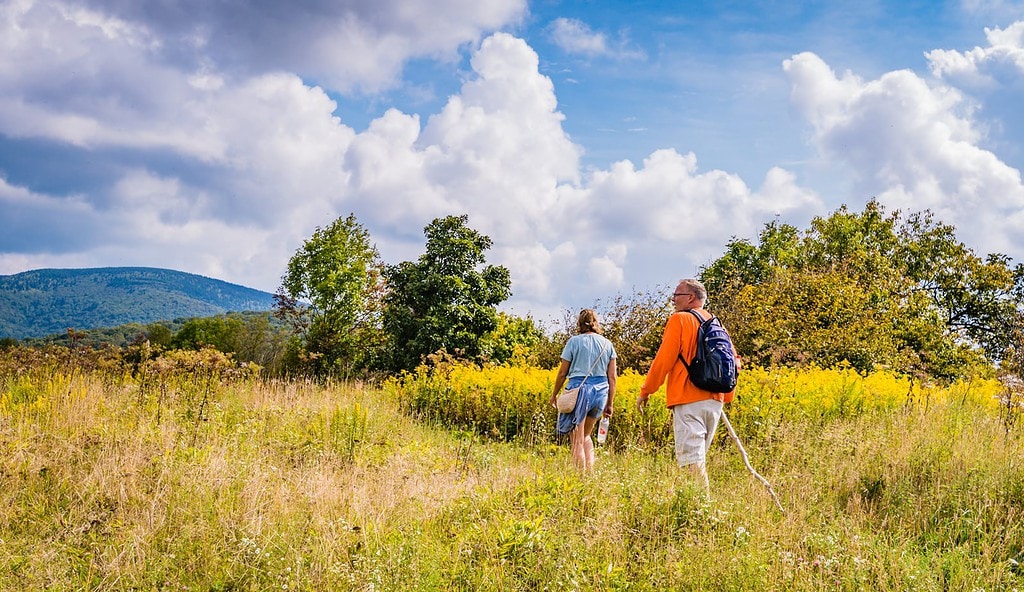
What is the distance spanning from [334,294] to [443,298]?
43.6 feet

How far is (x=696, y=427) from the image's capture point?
6289mm

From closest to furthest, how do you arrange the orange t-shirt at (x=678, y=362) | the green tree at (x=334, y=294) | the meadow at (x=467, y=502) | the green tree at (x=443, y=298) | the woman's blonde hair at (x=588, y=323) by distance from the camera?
the meadow at (x=467, y=502) → the orange t-shirt at (x=678, y=362) → the woman's blonde hair at (x=588, y=323) → the green tree at (x=443, y=298) → the green tree at (x=334, y=294)

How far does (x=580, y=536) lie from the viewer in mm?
4902

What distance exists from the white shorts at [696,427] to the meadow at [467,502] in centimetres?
30

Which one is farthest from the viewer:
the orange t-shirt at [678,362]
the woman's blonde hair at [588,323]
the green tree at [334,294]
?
the green tree at [334,294]

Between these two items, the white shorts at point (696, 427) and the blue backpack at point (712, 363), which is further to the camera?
the white shorts at point (696, 427)

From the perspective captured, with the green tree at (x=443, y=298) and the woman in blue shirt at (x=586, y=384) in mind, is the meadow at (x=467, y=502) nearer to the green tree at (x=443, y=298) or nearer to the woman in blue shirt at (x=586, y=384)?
the woman in blue shirt at (x=586, y=384)

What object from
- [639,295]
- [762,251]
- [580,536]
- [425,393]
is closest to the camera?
[580,536]

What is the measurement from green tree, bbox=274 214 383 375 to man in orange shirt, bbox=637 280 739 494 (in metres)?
28.8

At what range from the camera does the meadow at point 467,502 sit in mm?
4547

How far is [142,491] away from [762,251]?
43367 millimetres

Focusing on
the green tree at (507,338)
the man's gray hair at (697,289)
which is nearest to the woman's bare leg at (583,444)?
the man's gray hair at (697,289)

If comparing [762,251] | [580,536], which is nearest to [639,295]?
[580,536]

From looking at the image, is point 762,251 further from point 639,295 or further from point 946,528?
point 946,528
